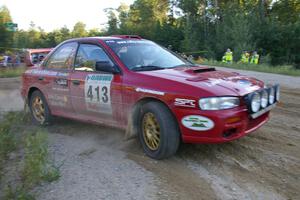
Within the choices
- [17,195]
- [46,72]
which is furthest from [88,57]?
[17,195]

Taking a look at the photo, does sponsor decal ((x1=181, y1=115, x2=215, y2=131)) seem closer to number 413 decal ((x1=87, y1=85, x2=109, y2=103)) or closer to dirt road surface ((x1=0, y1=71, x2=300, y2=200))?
dirt road surface ((x1=0, y1=71, x2=300, y2=200))

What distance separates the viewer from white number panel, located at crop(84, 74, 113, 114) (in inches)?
221

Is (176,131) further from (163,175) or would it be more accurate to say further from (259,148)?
(259,148)

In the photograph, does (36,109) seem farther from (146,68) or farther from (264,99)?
(264,99)

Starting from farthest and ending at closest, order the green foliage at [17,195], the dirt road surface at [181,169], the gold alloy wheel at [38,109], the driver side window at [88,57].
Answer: the gold alloy wheel at [38,109]
the driver side window at [88,57]
the dirt road surface at [181,169]
the green foliage at [17,195]

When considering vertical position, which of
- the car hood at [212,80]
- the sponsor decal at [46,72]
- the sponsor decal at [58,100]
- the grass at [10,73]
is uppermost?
the car hood at [212,80]

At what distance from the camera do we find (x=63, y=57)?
6.73 m

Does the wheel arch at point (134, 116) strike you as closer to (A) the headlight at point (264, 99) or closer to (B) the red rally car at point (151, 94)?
(B) the red rally car at point (151, 94)

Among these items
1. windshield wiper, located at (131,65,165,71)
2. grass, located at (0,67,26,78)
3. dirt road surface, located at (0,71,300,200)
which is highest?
windshield wiper, located at (131,65,165,71)

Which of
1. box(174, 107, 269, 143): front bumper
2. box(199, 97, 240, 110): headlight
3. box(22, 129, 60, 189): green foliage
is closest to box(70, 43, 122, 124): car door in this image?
box(174, 107, 269, 143): front bumper

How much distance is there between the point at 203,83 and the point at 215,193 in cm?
138

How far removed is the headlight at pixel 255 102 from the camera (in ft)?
15.7

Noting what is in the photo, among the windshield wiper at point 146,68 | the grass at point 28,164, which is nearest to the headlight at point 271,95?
the windshield wiper at point 146,68

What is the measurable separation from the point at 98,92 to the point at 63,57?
54.8 inches
